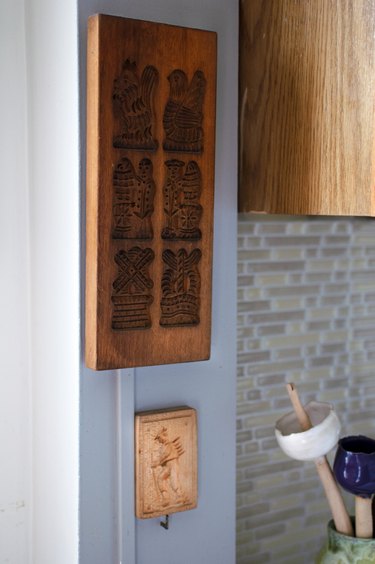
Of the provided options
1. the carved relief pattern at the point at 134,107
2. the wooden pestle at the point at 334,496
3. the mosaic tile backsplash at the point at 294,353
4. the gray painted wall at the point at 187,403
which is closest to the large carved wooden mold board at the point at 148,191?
the carved relief pattern at the point at 134,107

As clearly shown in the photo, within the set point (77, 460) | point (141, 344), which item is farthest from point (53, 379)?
point (141, 344)

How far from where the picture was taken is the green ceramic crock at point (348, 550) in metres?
1.61

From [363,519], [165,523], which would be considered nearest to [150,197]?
[165,523]

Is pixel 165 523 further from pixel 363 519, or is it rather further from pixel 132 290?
pixel 132 290

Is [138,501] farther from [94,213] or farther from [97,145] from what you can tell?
[97,145]

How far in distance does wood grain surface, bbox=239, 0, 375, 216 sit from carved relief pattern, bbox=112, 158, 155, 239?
1.06ft

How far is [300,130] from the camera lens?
60.6 inches

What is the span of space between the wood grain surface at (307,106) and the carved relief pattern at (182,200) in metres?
0.22

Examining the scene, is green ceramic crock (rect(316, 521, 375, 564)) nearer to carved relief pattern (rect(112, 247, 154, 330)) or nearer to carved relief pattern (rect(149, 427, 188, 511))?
carved relief pattern (rect(149, 427, 188, 511))

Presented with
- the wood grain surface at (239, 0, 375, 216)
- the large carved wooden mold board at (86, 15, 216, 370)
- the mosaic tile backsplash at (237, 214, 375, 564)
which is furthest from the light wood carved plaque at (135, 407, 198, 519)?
the mosaic tile backsplash at (237, 214, 375, 564)

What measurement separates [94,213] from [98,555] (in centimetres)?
70

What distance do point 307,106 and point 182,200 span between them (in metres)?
0.32

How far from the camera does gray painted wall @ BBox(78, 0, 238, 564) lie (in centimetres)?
153

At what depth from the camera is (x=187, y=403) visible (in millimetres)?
1632
